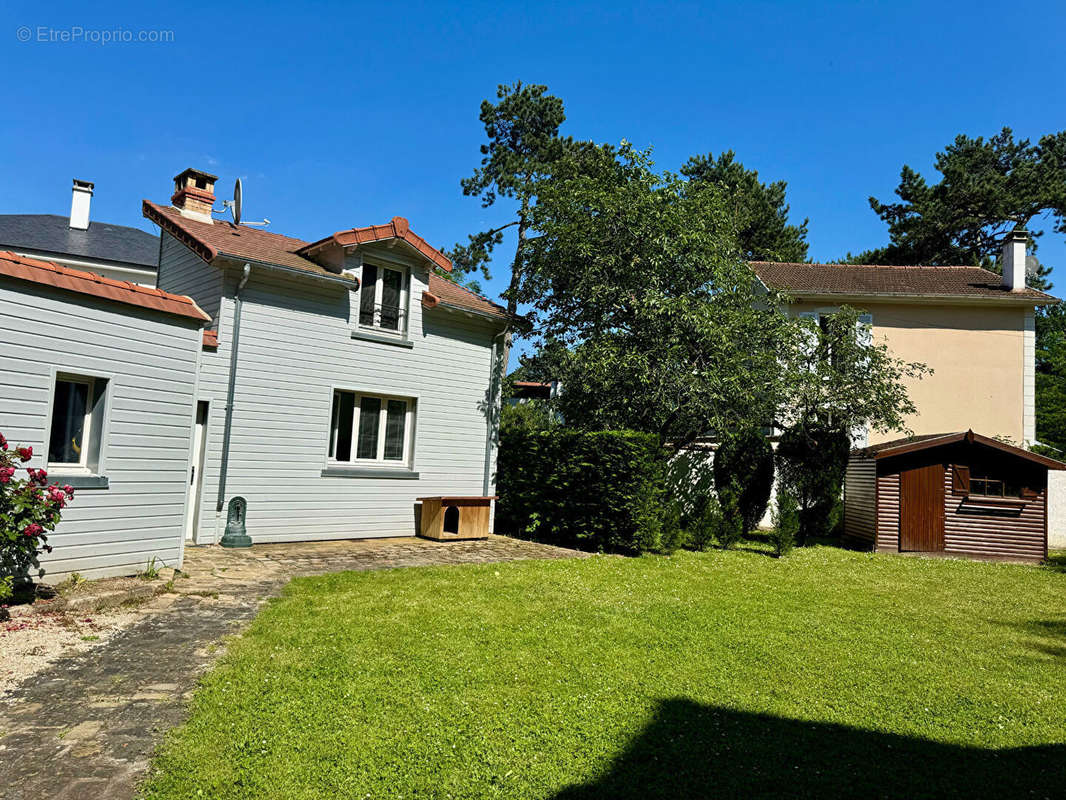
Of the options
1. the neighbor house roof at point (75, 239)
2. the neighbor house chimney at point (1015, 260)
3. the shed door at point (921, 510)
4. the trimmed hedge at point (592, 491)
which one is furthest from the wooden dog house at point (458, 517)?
the neighbor house chimney at point (1015, 260)

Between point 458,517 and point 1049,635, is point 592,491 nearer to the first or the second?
point 458,517

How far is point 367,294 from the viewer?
13.2m

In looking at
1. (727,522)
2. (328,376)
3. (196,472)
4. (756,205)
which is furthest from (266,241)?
(756,205)

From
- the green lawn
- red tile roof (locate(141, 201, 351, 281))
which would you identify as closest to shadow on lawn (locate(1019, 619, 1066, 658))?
the green lawn

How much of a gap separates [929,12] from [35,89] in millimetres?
15219

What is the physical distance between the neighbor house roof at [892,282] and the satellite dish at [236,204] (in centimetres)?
1479

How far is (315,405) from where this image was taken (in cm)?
1231

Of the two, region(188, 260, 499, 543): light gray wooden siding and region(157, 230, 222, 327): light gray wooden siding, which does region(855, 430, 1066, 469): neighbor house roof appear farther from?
region(157, 230, 222, 327): light gray wooden siding

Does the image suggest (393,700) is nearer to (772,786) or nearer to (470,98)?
(772,786)

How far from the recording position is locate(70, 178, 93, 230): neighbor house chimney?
932 inches

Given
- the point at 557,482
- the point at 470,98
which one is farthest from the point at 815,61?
the point at 470,98

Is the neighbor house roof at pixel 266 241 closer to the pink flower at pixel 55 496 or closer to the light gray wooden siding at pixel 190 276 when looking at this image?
the light gray wooden siding at pixel 190 276

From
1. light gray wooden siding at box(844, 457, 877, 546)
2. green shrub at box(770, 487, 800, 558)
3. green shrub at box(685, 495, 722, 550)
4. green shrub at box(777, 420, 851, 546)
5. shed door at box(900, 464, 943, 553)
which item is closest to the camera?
green shrub at box(770, 487, 800, 558)

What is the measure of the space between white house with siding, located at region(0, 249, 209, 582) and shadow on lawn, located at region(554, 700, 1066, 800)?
Answer: 6.71 metres
